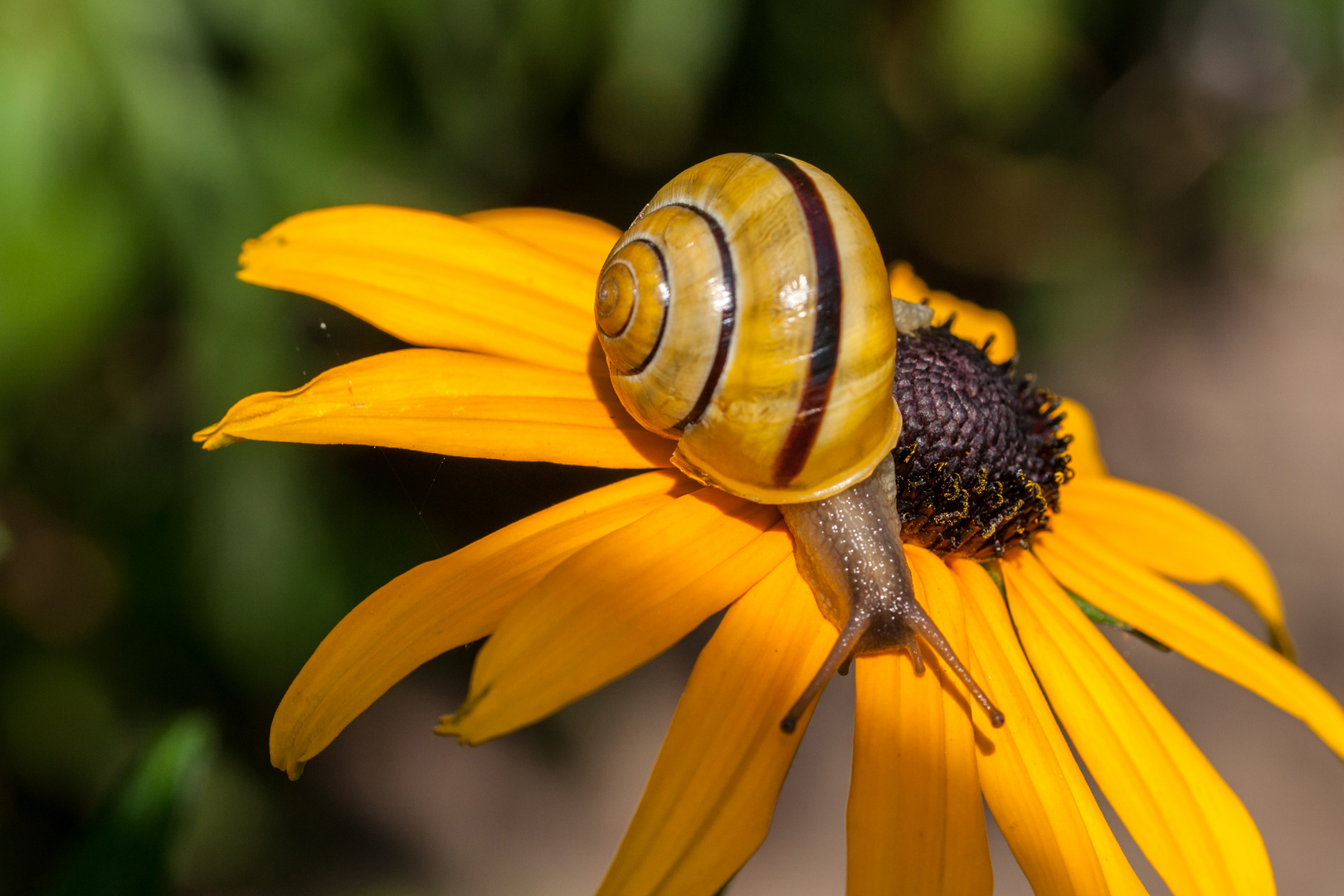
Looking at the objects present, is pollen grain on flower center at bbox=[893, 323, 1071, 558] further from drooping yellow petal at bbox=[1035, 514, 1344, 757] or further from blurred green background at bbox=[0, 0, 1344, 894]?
blurred green background at bbox=[0, 0, 1344, 894]

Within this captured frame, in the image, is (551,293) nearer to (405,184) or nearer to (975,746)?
(975,746)

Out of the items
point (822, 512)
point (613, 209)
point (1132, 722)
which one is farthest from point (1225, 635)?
point (613, 209)

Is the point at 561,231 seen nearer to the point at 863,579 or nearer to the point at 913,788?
the point at 863,579

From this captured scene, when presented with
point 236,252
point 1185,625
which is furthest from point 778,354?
point 236,252

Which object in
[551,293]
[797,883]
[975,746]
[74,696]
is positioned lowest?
[797,883]

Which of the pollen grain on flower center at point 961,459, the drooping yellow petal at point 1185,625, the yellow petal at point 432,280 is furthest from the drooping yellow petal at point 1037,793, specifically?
the yellow petal at point 432,280

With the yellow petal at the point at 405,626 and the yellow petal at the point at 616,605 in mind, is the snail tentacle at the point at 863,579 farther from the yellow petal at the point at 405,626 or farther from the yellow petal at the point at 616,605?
the yellow petal at the point at 405,626

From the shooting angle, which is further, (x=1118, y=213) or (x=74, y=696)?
(x=1118, y=213)
